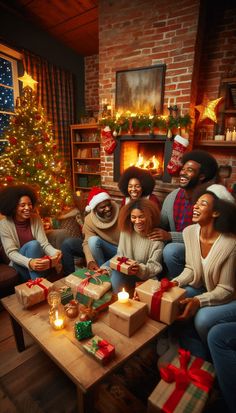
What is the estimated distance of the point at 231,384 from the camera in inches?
43.3

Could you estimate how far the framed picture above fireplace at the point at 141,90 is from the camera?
2.92m

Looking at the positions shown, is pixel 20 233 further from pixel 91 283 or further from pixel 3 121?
pixel 3 121

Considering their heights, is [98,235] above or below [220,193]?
below

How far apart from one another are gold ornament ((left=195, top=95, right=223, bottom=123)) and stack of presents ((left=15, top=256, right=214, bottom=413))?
7.24ft

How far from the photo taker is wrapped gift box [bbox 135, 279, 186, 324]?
1215mm

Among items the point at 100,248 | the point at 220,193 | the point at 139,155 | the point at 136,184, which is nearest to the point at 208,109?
the point at 139,155

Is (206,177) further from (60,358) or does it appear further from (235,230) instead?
(60,358)

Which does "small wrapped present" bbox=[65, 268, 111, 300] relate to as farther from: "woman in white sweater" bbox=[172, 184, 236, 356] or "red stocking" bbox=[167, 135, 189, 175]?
"red stocking" bbox=[167, 135, 189, 175]


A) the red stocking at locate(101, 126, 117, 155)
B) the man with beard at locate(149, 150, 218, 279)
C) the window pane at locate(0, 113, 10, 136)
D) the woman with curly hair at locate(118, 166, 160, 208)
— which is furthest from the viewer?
the window pane at locate(0, 113, 10, 136)

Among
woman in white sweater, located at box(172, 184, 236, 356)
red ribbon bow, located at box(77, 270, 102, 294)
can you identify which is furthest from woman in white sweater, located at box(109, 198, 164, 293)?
woman in white sweater, located at box(172, 184, 236, 356)

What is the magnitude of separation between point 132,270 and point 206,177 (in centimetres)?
118

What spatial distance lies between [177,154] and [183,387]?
2352mm

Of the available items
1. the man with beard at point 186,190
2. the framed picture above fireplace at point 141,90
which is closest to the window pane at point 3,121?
the framed picture above fireplace at point 141,90

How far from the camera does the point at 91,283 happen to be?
4.87ft
